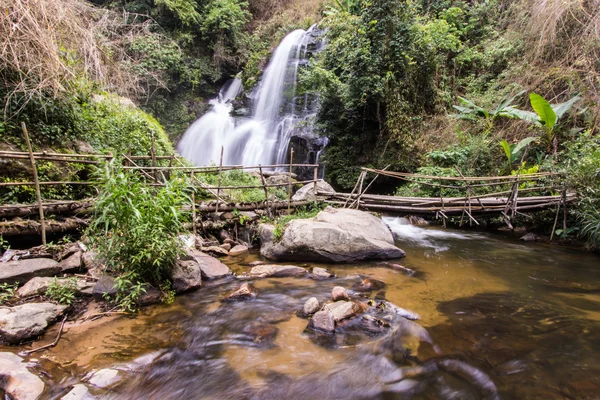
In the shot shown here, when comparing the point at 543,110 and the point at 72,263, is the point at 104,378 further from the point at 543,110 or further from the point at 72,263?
the point at 543,110

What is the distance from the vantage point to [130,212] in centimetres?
384

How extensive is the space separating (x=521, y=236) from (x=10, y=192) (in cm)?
1071

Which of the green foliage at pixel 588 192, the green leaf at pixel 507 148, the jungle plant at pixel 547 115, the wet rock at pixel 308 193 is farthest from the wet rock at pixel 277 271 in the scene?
the jungle plant at pixel 547 115

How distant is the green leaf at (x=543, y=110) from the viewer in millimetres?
7902

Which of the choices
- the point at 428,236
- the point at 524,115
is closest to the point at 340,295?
the point at 428,236

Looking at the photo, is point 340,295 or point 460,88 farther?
point 460,88

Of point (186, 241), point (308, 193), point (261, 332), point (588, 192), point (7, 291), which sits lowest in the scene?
point (261, 332)

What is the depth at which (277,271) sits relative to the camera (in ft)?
17.5

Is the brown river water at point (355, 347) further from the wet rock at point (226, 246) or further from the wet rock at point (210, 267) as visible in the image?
the wet rock at point (226, 246)

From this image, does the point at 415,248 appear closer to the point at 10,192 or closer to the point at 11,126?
the point at 10,192

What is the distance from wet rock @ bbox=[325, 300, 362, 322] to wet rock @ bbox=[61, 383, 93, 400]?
243cm

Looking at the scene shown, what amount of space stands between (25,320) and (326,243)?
425cm

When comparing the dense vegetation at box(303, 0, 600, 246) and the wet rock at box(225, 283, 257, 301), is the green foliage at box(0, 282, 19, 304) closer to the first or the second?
the wet rock at box(225, 283, 257, 301)

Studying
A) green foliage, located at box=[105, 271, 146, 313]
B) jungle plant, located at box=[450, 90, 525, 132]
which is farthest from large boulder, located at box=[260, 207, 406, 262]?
jungle plant, located at box=[450, 90, 525, 132]
